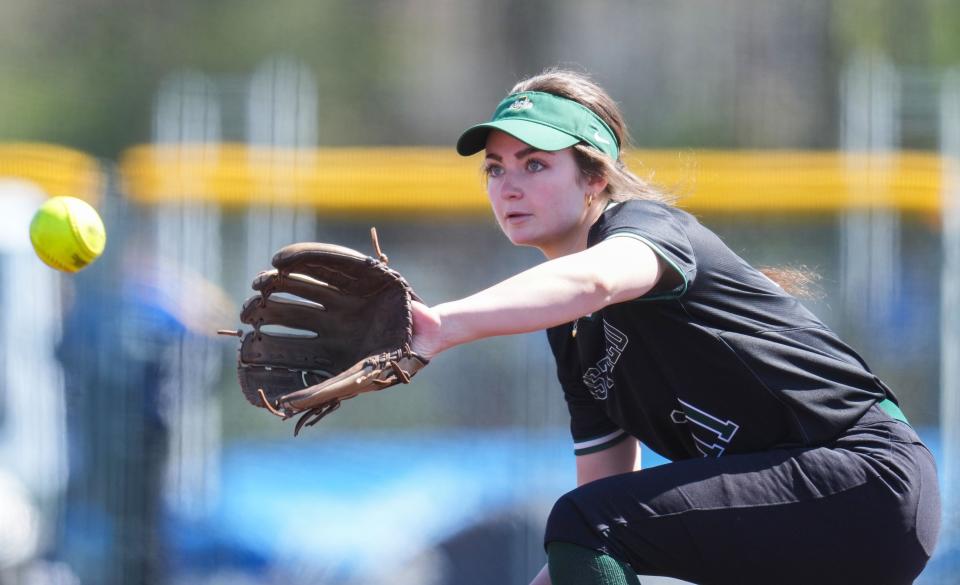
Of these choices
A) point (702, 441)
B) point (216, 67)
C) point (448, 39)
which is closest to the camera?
point (702, 441)

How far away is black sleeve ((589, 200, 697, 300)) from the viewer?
198 cm

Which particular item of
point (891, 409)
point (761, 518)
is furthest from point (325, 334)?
point (891, 409)

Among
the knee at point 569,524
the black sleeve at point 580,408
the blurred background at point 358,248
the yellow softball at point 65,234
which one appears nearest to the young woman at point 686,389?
the knee at point 569,524

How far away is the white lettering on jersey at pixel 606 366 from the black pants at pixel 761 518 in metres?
0.28

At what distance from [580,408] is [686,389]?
1.72ft

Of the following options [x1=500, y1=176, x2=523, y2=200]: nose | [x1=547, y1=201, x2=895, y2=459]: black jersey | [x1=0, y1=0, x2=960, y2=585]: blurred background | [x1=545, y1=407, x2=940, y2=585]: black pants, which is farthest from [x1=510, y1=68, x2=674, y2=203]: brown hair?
[x1=0, y1=0, x2=960, y2=585]: blurred background

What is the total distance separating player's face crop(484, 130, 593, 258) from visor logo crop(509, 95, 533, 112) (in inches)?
2.4

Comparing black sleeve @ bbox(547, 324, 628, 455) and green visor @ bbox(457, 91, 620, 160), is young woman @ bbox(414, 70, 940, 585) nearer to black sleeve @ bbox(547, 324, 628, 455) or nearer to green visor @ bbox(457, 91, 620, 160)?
green visor @ bbox(457, 91, 620, 160)

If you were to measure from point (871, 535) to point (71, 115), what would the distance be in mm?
5155

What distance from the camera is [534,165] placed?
234cm

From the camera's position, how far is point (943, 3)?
630cm

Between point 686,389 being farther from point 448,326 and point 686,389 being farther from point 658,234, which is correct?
point 448,326

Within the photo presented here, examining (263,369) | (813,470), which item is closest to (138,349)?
(263,369)

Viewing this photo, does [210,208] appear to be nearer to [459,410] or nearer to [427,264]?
[427,264]
